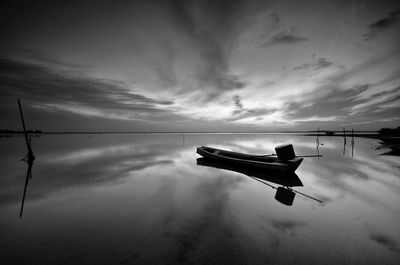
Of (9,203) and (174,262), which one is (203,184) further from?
(9,203)

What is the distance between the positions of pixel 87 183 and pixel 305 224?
13.1 meters

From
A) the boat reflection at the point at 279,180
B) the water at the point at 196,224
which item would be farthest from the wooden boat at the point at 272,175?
the water at the point at 196,224

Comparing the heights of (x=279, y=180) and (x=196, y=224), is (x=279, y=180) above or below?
below

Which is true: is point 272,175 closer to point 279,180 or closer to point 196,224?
point 279,180

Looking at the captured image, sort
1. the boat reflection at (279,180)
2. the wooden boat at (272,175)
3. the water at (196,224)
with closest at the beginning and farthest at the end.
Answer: the water at (196,224), the boat reflection at (279,180), the wooden boat at (272,175)

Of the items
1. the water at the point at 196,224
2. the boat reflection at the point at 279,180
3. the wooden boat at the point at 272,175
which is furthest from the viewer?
the wooden boat at the point at 272,175

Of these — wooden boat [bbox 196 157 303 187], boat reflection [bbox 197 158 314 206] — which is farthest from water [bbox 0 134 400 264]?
wooden boat [bbox 196 157 303 187]

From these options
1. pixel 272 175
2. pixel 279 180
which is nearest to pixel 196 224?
pixel 279 180

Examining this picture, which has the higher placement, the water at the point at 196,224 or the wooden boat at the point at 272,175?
the water at the point at 196,224

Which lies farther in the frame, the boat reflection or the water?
the boat reflection

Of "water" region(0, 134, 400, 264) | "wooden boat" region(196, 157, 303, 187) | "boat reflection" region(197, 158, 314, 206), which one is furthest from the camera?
"wooden boat" region(196, 157, 303, 187)

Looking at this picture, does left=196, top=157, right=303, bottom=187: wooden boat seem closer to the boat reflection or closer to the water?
→ the boat reflection

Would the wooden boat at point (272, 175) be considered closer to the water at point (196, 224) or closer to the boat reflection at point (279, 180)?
the boat reflection at point (279, 180)

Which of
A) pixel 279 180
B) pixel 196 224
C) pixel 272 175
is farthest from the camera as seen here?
pixel 272 175
